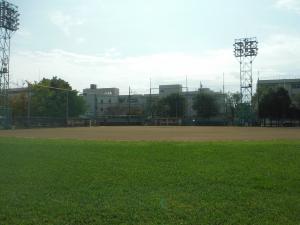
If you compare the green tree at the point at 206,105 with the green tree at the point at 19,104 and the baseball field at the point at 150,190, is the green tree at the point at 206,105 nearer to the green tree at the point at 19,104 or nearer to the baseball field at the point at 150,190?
the green tree at the point at 19,104

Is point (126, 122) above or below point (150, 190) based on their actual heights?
above

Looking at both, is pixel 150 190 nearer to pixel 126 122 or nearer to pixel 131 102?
pixel 126 122

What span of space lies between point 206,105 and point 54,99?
31342 millimetres

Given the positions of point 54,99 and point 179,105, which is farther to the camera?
point 179,105

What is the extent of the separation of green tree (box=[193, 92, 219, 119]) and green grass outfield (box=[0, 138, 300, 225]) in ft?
264

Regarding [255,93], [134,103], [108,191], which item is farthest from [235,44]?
[108,191]

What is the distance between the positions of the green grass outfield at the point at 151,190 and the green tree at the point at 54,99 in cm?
6899

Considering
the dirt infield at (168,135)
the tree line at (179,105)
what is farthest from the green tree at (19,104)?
the dirt infield at (168,135)

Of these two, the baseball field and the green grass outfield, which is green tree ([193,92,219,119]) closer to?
the green grass outfield

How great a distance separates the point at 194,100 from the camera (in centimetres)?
9544

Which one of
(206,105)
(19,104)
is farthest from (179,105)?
(19,104)

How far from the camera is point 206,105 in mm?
92000

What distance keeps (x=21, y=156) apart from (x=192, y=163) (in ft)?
16.7

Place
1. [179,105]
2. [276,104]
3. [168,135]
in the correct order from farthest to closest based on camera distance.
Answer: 1. [179,105]
2. [276,104]
3. [168,135]
